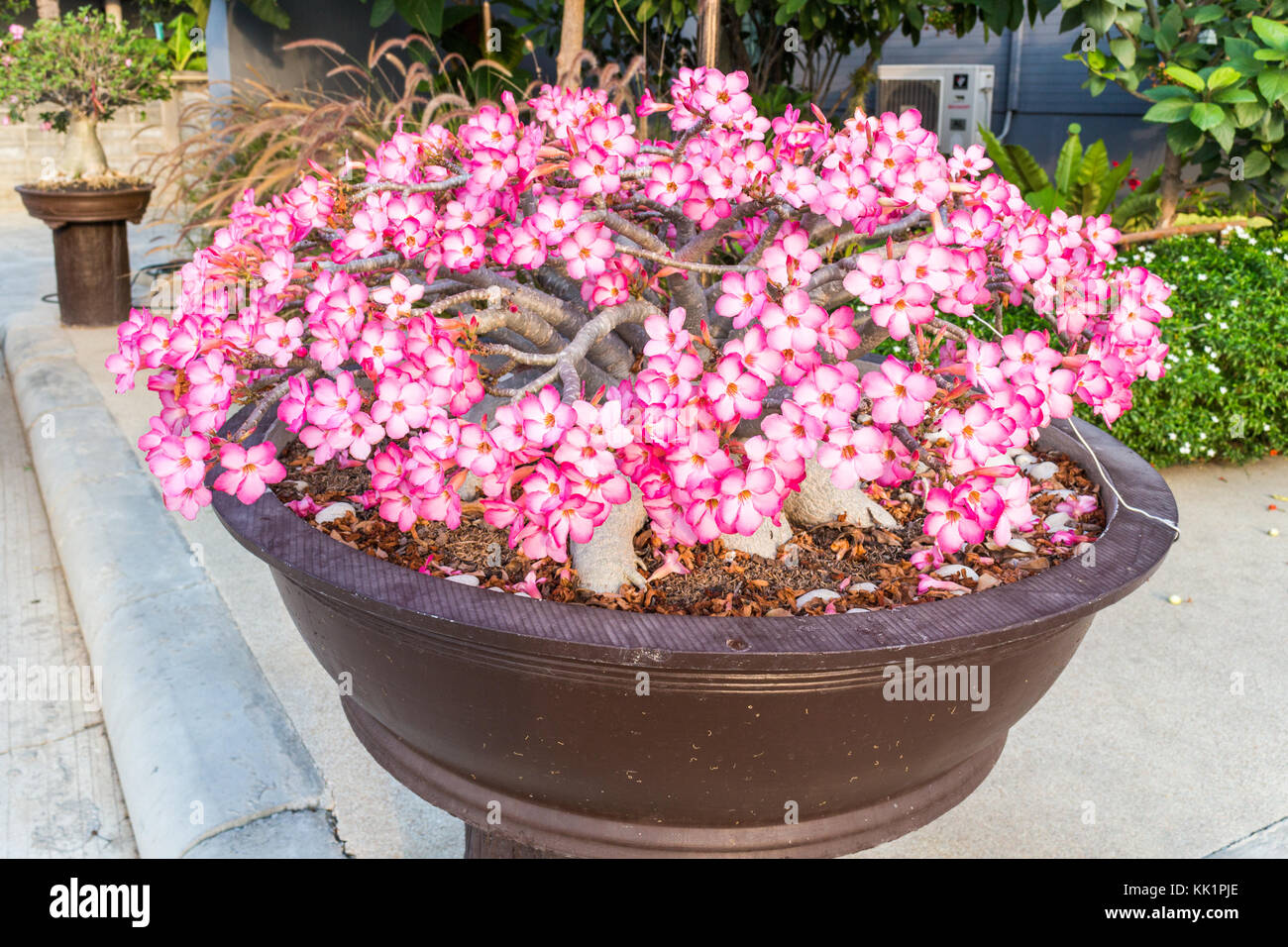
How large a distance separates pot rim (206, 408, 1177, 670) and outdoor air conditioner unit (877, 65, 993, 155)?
8102 mm

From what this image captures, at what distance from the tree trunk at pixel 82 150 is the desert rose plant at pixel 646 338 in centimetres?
440

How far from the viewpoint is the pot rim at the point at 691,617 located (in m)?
1.15

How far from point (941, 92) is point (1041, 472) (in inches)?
309

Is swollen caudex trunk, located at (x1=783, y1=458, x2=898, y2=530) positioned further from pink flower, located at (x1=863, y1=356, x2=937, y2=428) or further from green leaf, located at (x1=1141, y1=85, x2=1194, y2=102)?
green leaf, located at (x1=1141, y1=85, x2=1194, y2=102)

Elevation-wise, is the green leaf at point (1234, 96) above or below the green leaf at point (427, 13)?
below

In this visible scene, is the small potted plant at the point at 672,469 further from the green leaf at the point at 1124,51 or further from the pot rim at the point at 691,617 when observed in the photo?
the green leaf at the point at 1124,51

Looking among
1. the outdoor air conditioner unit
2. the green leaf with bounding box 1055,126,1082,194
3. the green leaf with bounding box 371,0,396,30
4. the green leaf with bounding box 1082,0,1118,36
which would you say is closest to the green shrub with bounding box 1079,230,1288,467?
the green leaf with bounding box 1082,0,1118,36

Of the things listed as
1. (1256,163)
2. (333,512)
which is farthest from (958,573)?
(1256,163)

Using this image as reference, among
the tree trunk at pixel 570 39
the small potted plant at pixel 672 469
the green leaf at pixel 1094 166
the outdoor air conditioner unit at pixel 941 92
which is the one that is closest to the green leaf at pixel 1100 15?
the green leaf at pixel 1094 166

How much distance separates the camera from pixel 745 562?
1.51 m
